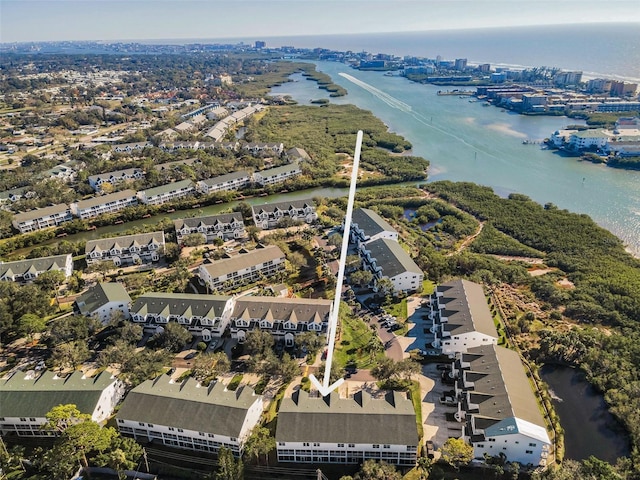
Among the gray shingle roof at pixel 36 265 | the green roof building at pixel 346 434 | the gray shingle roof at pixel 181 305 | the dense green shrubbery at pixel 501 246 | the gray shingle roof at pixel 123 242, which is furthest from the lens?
the dense green shrubbery at pixel 501 246

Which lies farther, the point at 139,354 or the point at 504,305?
the point at 504,305

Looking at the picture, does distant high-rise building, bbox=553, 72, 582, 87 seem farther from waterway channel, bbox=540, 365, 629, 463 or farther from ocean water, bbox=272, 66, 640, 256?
waterway channel, bbox=540, 365, 629, 463

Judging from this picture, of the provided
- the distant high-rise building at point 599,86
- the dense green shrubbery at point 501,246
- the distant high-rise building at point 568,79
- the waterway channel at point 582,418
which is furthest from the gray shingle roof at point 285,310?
the distant high-rise building at point 568,79

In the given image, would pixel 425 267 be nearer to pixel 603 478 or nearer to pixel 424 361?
pixel 424 361

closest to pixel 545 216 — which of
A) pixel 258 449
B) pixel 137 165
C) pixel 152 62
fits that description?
pixel 258 449

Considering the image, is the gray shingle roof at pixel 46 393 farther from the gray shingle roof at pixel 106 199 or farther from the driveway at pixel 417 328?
the gray shingle roof at pixel 106 199
